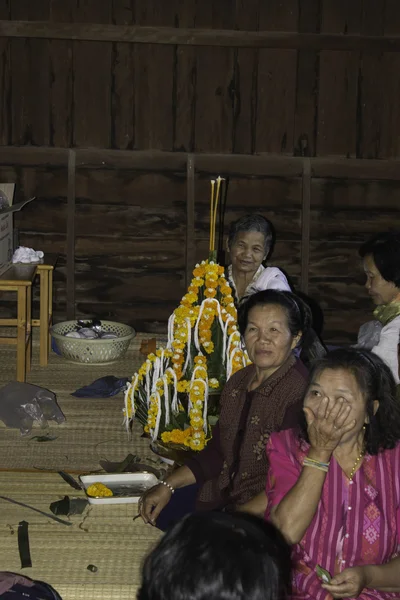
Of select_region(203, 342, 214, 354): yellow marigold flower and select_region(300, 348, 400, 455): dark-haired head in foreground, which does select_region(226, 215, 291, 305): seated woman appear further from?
select_region(300, 348, 400, 455): dark-haired head in foreground

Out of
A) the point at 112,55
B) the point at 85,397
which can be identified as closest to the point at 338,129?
the point at 112,55

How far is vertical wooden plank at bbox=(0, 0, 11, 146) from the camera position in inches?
234

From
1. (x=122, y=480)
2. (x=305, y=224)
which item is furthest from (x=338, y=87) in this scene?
(x=122, y=480)

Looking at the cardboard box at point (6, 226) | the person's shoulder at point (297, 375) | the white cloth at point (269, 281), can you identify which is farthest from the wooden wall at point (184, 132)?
the person's shoulder at point (297, 375)

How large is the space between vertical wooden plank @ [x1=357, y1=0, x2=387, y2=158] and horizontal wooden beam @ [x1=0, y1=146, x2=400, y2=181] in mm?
132

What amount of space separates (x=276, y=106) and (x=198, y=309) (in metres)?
2.92

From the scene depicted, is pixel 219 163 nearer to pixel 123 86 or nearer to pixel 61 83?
pixel 123 86

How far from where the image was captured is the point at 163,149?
615 centimetres

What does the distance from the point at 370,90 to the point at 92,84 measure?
1900mm

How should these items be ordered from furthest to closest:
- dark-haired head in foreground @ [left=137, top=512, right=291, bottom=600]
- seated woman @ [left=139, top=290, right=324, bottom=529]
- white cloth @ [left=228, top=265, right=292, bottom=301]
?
white cloth @ [left=228, top=265, right=292, bottom=301] < seated woman @ [left=139, top=290, right=324, bottom=529] < dark-haired head in foreground @ [left=137, top=512, right=291, bottom=600]

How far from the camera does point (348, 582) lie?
84.0 inches

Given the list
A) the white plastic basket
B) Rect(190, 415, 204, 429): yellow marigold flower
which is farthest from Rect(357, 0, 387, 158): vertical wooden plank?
Rect(190, 415, 204, 429): yellow marigold flower

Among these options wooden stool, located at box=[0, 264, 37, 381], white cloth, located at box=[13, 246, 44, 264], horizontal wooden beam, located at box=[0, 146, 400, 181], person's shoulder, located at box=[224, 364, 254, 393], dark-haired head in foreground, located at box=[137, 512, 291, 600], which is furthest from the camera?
horizontal wooden beam, located at box=[0, 146, 400, 181]

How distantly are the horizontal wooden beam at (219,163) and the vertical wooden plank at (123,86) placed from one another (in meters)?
0.12
